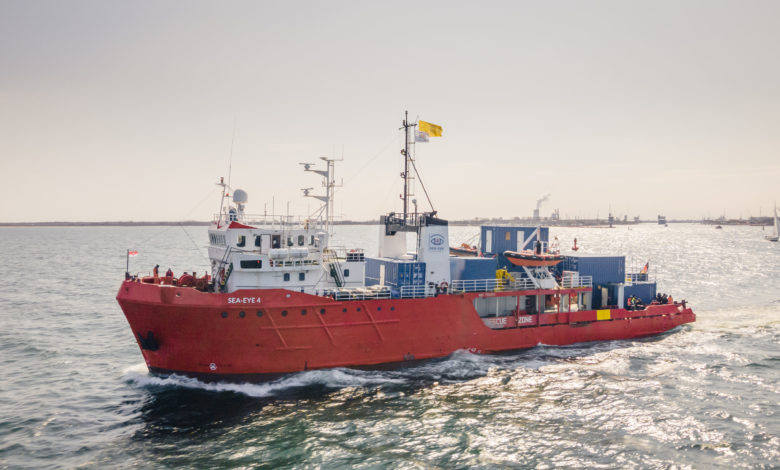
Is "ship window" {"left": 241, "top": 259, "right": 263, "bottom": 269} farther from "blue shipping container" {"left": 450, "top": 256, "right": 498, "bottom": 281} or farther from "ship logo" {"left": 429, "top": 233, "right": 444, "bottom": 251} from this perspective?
"blue shipping container" {"left": 450, "top": 256, "right": 498, "bottom": 281}

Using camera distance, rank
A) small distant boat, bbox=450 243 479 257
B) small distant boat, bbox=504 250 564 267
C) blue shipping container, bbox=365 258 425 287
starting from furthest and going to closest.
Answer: small distant boat, bbox=450 243 479 257 → small distant boat, bbox=504 250 564 267 → blue shipping container, bbox=365 258 425 287

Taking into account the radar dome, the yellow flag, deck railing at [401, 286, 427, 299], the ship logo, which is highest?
the yellow flag

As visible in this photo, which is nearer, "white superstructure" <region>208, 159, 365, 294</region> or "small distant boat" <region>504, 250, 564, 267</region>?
"white superstructure" <region>208, 159, 365, 294</region>

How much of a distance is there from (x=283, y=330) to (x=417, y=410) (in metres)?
6.23

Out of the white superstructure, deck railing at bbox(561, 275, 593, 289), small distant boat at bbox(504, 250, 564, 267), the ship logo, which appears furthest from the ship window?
deck railing at bbox(561, 275, 593, 289)

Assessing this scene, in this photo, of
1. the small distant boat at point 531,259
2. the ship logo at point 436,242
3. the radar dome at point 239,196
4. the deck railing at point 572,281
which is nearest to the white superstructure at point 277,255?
the radar dome at point 239,196

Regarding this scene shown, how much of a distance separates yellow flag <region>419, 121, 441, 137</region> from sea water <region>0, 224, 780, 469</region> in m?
11.2

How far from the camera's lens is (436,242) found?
23.0 metres

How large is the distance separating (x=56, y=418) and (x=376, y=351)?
11.8 meters

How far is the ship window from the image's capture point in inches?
778

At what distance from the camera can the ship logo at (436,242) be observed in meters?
22.9

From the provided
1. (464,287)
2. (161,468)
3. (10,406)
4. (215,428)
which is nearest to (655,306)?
(464,287)

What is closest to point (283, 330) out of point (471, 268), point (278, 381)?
point (278, 381)

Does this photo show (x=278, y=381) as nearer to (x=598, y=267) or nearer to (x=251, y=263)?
(x=251, y=263)
